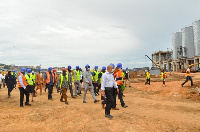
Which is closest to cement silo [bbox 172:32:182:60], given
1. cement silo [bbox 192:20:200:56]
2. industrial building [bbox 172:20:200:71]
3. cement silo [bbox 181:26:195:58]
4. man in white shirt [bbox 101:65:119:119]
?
industrial building [bbox 172:20:200:71]

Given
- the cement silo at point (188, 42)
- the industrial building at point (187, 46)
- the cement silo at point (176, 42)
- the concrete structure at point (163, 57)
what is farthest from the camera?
the concrete structure at point (163, 57)

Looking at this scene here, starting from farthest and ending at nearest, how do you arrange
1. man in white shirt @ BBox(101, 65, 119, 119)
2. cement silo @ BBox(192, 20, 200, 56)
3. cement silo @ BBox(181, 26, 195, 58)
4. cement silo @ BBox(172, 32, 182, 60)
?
cement silo @ BBox(172, 32, 182, 60), cement silo @ BBox(181, 26, 195, 58), cement silo @ BBox(192, 20, 200, 56), man in white shirt @ BBox(101, 65, 119, 119)

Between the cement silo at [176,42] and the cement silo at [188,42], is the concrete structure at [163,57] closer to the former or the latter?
the cement silo at [176,42]

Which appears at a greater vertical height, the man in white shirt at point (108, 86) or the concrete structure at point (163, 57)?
the concrete structure at point (163, 57)

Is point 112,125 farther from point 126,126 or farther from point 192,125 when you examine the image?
point 192,125

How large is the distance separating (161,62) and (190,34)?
25.7 meters

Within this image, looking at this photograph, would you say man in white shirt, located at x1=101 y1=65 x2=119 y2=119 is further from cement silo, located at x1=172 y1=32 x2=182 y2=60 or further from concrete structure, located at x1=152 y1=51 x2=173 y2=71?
concrete structure, located at x1=152 y1=51 x2=173 y2=71

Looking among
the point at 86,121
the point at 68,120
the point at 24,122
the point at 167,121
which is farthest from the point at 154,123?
the point at 24,122

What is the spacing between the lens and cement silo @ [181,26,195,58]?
187ft

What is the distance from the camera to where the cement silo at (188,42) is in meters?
57.0

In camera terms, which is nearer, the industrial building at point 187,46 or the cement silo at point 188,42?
the industrial building at point 187,46

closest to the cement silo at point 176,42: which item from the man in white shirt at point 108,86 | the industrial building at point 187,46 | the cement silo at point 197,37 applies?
the industrial building at point 187,46

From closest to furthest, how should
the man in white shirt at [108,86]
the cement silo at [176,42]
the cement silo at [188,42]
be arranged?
1. the man in white shirt at [108,86]
2. the cement silo at [188,42]
3. the cement silo at [176,42]

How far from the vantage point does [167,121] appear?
5832 mm
